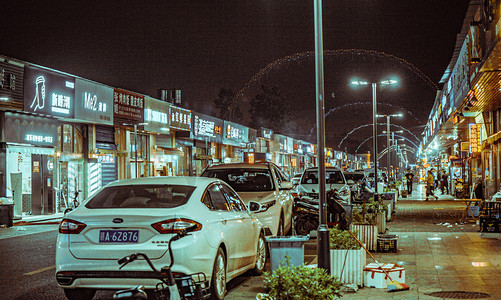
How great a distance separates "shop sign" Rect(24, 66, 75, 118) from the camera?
25.5 meters

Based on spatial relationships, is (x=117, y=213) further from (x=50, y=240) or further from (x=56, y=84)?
(x=56, y=84)

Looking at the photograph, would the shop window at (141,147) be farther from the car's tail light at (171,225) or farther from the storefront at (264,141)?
the car's tail light at (171,225)

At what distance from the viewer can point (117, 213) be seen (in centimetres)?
749

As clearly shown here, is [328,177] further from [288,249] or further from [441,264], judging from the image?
[288,249]

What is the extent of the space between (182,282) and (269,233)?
7758 mm

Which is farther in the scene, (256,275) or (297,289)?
(256,275)

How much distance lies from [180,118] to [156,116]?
4.12 m

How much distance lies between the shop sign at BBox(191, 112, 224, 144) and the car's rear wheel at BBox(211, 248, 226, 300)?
38498 mm

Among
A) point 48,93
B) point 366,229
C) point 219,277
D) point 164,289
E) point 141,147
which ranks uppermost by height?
point 48,93

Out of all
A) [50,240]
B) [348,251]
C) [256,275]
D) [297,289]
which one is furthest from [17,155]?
[297,289]

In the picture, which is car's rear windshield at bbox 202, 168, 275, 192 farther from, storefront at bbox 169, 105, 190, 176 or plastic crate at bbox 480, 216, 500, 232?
storefront at bbox 169, 105, 190, 176


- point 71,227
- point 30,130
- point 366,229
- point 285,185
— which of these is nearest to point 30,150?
point 30,130

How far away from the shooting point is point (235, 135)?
197 ft

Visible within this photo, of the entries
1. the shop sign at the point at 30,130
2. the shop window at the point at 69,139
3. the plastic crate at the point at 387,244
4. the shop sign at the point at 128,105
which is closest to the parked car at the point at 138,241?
the plastic crate at the point at 387,244
